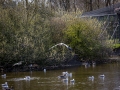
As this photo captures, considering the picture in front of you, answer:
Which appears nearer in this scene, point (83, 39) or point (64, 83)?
point (64, 83)

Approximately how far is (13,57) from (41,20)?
6235mm

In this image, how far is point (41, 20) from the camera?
41.8 metres

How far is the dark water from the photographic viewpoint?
26752 millimetres

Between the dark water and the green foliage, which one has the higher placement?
the green foliage

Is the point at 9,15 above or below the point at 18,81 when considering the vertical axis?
above

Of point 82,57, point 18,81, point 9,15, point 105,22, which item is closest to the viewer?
point 18,81

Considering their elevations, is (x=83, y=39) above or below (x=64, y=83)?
above

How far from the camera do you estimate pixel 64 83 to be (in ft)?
94.1

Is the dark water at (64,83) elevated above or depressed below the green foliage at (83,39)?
below

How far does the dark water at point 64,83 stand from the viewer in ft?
87.8

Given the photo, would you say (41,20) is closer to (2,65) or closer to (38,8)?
(38,8)

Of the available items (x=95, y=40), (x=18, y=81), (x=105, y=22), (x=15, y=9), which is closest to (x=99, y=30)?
(x=95, y=40)

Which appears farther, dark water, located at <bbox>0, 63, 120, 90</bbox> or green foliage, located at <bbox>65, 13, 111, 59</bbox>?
green foliage, located at <bbox>65, 13, 111, 59</bbox>

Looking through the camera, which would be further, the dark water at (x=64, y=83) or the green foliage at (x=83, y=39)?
the green foliage at (x=83, y=39)
